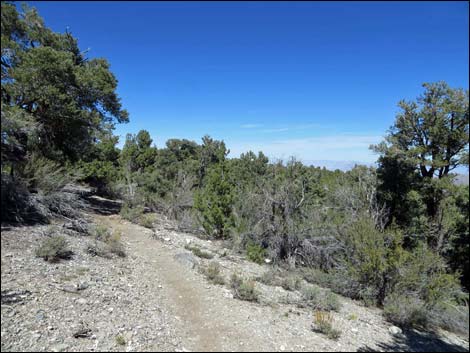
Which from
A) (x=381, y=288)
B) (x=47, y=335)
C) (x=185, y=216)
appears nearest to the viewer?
(x=47, y=335)

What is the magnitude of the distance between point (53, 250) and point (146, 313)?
2.83 metres

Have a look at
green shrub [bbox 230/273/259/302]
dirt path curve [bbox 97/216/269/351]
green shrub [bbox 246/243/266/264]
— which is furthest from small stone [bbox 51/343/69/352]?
green shrub [bbox 246/243/266/264]

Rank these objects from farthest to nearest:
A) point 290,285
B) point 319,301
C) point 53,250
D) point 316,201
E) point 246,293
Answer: point 316,201, point 290,285, point 319,301, point 246,293, point 53,250

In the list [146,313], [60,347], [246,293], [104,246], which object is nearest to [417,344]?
[246,293]

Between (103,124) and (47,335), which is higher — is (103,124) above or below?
above

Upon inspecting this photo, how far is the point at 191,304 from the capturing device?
6.60m

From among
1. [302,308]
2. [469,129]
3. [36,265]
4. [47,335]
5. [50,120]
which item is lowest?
[302,308]

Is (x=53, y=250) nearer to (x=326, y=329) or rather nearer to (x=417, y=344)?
(x=326, y=329)

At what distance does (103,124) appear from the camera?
13.8 metres

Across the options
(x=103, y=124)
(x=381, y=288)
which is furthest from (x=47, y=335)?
(x=103, y=124)

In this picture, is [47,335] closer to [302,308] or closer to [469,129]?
[302,308]

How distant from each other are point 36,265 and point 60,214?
12.9 ft

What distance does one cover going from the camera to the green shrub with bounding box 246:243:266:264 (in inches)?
463

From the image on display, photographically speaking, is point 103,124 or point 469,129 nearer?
point 469,129
